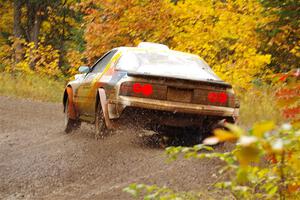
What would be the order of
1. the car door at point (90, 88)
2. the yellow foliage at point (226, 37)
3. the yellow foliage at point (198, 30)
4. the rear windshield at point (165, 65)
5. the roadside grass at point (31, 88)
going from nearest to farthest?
the rear windshield at point (165, 65)
the car door at point (90, 88)
the yellow foliage at point (226, 37)
the yellow foliage at point (198, 30)
the roadside grass at point (31, 88)

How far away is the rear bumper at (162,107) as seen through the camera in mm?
7270

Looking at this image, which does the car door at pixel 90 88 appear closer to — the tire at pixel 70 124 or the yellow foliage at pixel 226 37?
the tire at pixel 70 124

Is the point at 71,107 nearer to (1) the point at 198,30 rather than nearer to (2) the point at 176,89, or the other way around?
(2) the point at 176,89

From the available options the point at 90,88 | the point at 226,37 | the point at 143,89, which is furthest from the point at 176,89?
the point at 226,37

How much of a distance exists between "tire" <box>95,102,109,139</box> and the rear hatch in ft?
2.77

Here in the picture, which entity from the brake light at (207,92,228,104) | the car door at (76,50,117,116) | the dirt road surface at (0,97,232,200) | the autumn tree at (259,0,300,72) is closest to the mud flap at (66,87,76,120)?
the car door at (76,50,117,116)

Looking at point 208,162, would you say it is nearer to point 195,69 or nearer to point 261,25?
point 195,69

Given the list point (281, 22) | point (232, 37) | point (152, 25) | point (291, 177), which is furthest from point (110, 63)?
point (152, 25)

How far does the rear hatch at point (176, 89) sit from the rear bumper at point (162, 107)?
0.18 feet

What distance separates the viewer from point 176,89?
7.39 metres

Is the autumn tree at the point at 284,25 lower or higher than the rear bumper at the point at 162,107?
higher

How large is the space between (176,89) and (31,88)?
1278 cm

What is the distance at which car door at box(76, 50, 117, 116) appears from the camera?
339 inches

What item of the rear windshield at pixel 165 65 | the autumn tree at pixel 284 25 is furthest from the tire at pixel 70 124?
the autumn tree at pixel 284 25
